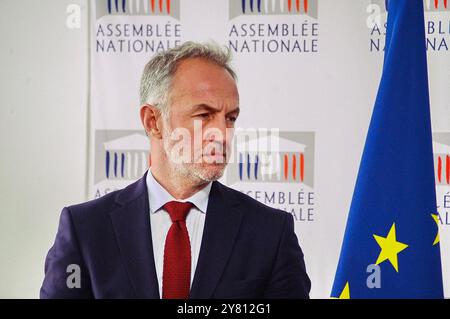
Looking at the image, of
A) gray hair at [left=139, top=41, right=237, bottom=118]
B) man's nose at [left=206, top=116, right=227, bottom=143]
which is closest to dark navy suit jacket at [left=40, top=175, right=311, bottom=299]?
man's nose at [left=206, top=116, right=227, bottom=143]

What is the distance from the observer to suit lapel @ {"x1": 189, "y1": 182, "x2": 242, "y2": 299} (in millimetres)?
1774

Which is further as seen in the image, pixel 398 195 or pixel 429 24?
pixel 429 24

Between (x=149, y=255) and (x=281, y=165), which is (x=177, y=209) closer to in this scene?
(x=149, y=255)

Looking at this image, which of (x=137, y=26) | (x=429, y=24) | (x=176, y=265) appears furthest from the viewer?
(x=137, y=26)

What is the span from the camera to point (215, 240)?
182 cm

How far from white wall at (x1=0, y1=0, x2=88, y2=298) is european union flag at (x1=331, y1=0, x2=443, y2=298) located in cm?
122

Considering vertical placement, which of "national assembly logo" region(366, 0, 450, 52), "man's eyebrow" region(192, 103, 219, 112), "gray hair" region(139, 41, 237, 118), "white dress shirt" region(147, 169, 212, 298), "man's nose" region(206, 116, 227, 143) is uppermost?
"national assembly logo" region(366, 0, 450, 52)

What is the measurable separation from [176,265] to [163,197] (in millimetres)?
214

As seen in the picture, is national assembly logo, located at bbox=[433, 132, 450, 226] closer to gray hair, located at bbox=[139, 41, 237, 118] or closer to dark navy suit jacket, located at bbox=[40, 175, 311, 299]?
dark navy suit jacket, located at bbox=[40, 175, 311, 299]

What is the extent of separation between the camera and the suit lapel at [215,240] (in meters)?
1.77

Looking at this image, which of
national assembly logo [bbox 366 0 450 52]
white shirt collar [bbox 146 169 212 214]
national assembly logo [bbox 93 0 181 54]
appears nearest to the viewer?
white shirt collar [bbox 146 169 212 214]

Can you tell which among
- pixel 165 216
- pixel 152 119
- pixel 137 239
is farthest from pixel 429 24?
pixel 137 239
